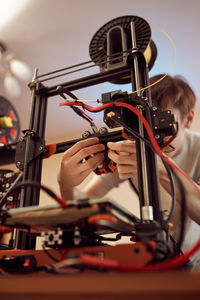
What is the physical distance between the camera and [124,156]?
78 cm

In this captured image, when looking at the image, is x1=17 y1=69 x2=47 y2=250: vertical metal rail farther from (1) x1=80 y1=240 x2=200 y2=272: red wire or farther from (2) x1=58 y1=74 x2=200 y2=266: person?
(1) x1=80 y1=240 x2=200 y2=272: red wire

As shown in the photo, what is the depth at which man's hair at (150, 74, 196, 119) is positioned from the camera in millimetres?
1331

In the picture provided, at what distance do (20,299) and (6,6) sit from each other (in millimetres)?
1986

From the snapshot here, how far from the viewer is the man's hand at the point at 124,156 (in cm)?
76

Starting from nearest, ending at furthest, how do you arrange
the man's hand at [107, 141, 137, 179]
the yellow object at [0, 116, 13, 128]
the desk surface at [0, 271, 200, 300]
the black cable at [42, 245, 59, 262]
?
the desk surface at [0, 271, 200, 300] < the black cable at [42, 245, 59, 262] < the man's hand at [107, 141, 137, 179] < the yellow object at [0, 116, 13, 128]

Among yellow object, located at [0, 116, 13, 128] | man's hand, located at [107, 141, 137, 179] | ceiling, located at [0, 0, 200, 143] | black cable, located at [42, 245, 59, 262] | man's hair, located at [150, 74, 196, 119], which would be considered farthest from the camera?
ceiling, located at [0, 0, 200, 143]

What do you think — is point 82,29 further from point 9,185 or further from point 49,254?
point 49,254

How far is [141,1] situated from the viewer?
5.72ft

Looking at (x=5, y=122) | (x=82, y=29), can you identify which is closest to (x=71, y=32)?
(x=82, y=29)

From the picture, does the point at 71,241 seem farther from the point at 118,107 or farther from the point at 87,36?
the point at 87,36

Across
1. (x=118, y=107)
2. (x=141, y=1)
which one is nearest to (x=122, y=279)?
(x=118, y=107)

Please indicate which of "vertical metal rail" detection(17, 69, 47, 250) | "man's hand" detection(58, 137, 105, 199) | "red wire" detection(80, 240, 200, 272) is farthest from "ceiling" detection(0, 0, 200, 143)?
"red wire" detection(80, 240, 200, 272)

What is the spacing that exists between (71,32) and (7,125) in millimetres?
967

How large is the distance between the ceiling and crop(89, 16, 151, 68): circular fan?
92 centimetres
